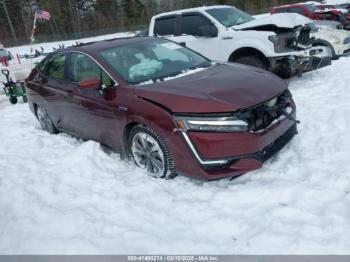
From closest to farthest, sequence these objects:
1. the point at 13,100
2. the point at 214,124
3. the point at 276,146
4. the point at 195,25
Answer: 1. the point at 214,124
2. the point at 276,146
3. the point at 195,25
4. the point at 13,100

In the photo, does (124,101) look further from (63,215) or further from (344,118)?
(344,118)

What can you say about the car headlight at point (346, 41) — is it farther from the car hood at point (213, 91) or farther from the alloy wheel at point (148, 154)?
the alloy wheel at point (148, 154)

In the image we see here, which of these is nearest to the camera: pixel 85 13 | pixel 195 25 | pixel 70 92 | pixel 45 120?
pixel 70 92

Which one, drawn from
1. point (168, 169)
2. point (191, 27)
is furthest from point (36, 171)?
point (191, 27)

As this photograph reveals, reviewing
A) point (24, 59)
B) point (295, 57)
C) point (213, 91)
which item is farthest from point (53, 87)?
point (24, 59)

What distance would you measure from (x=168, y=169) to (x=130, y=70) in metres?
1.37

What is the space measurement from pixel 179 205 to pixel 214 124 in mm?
866

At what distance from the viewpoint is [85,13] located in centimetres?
6550

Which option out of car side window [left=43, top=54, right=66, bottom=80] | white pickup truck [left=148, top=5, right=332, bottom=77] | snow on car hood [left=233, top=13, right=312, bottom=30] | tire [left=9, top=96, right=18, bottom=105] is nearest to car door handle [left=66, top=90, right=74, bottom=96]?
car side window [left=43, top=54, right=66, bottom=80]

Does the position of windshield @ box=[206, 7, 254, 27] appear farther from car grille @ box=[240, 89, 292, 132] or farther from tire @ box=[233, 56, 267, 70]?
car grille @ box=[240, 89, 292, 132]

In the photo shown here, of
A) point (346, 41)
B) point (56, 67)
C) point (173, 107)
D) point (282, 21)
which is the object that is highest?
point (282, 21)

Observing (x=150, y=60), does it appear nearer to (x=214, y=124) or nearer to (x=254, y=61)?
(x=214, y=124)

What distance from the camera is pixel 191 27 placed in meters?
8.32

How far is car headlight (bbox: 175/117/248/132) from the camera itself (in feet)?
11.4
